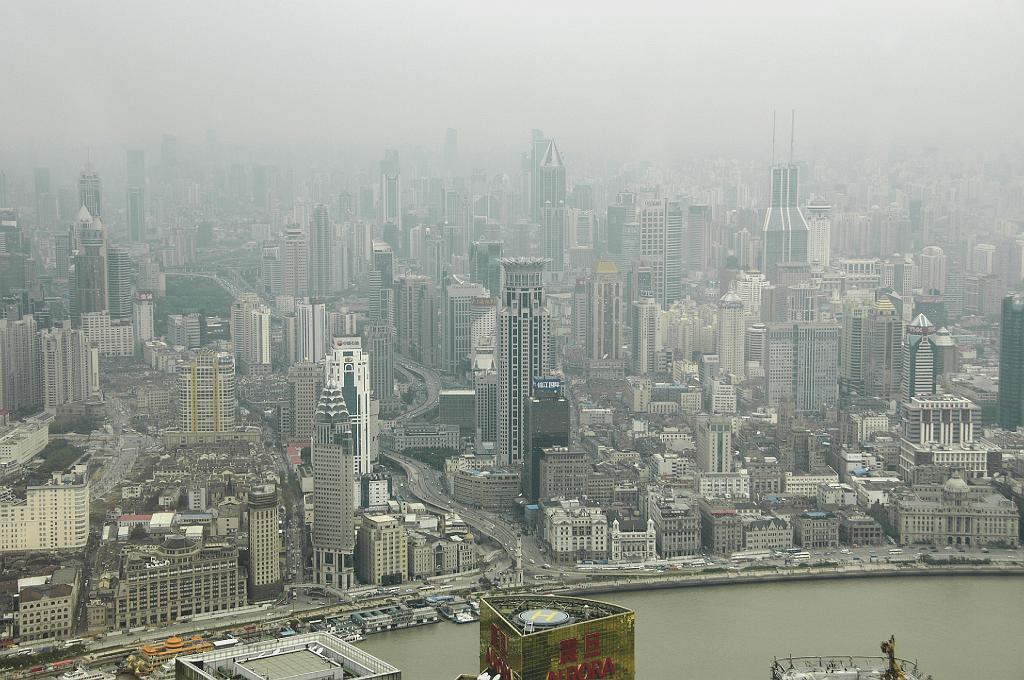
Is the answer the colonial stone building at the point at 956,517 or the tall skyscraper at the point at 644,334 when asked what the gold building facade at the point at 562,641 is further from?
the tall skyscraper at the point at 644,334

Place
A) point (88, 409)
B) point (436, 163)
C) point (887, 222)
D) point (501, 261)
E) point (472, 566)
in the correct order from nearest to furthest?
1. point (472, 566)
2. point (88, 409)
3. point (436, 163)
4. point (501, 261)
5. point (887, 222)

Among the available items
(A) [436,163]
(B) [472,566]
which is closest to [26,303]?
(A) [436,163]

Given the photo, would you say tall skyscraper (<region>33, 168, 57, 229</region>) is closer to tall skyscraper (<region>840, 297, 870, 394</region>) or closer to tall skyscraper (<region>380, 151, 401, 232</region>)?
tall skyscraper (<region>380, 151, 401, 232</region>)

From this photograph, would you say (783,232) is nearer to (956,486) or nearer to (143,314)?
(956,486)

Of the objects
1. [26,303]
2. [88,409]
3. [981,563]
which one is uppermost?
[26,303]

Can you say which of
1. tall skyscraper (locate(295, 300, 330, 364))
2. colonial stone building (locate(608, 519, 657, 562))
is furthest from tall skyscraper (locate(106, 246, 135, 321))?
colonial stone building (locate(608, 519, 657, 562))

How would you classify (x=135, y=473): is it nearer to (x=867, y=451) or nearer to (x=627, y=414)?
(x=627, y=414)

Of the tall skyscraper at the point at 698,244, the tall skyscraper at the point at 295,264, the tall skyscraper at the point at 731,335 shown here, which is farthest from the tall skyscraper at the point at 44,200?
the tall skyscraper at the point at 698,244
